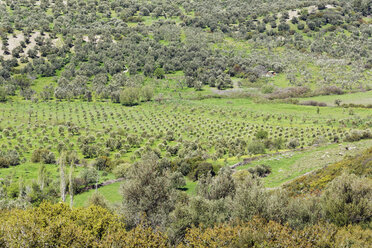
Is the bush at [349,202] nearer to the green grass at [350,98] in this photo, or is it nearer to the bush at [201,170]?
the bush at [201,170]

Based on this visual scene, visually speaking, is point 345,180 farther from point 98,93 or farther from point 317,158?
point 98,93

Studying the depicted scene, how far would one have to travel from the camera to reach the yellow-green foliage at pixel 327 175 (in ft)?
114

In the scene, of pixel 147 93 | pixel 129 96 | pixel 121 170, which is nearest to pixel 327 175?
pixel 121 170

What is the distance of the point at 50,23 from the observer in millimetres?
190500

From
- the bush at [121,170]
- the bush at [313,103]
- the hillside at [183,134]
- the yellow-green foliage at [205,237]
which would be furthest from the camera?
the bush at [313,103]

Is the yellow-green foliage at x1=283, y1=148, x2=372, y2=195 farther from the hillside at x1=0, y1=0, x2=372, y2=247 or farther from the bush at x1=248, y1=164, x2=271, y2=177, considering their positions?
the bush at x1=248, y1=164, x2=271, y2=177

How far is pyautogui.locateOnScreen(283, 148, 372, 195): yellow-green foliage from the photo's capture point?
3484 cm

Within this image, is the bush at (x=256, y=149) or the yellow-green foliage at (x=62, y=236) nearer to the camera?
the yellow-green foliage at (x=62, y=236)

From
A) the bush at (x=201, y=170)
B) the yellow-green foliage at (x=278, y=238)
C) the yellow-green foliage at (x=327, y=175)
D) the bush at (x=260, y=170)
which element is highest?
the yellow-green foliage at (x=278, y=238)

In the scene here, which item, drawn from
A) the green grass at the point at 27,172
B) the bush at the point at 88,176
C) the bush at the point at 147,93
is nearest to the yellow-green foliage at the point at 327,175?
the bush at the point at 88,176

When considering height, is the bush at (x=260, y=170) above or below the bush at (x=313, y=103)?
above

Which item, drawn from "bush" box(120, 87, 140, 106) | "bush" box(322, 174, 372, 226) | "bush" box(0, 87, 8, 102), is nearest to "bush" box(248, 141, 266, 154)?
"bush" box(322, 174, 372, 226)

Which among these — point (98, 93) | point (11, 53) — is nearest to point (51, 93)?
point (98, 93)

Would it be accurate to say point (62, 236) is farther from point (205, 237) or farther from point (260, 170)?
point (260, 170)
